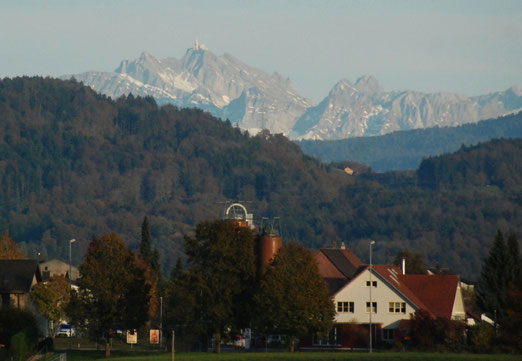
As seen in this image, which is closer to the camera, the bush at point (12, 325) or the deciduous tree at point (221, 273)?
the bush at point (12, 325)

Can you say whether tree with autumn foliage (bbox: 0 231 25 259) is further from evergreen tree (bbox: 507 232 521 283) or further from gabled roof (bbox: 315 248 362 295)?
evergreen tree (bbox: 507 232 521 283)

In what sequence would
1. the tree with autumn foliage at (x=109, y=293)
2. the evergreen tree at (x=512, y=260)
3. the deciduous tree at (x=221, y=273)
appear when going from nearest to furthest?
the tree with autumn foliage at (x=109, y=293) < the deciduous tree at (x=221, y=273) < the evergreen tree at (x=512, y=260)

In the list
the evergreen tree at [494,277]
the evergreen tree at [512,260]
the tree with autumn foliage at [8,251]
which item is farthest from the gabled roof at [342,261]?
the tree with autumn foliage at [8,251]

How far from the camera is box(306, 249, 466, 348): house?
10688 cm

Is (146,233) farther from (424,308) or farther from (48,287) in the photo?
(424,308)

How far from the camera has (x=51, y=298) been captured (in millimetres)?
113812

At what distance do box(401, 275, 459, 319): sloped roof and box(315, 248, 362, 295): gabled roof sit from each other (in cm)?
891

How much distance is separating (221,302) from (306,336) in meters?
9.31

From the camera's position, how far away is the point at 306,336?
99938mm

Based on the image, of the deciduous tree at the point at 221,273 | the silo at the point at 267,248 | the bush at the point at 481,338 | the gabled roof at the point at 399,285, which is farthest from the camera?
the gabled roof at the point at 399,285

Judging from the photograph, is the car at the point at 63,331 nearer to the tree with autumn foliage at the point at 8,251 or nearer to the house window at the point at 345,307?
the tree with autumn foliage at the point at 8,251

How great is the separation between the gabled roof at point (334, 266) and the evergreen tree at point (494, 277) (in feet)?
50.5

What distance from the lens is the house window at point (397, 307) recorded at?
4242 inches

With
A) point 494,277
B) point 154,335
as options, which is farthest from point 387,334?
point 154,335
